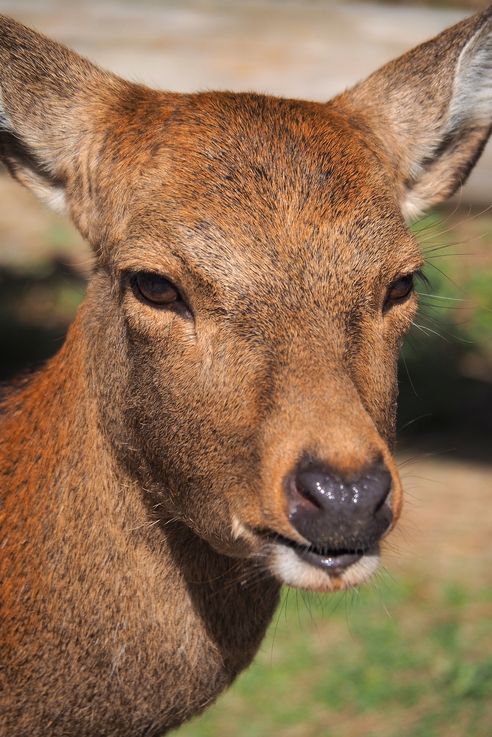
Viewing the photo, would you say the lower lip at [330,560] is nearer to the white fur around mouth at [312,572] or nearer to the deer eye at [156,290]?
the white fur around mouth at [312,572]

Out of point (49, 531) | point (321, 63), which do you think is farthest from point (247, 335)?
point (321, 63)

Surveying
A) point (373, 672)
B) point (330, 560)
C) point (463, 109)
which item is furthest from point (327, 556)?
point (373, 672)

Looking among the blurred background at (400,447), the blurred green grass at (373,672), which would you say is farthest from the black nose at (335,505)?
the blurred green grass at (373,672)

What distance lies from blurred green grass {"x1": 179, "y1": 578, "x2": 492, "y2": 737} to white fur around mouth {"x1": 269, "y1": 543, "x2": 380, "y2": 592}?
3244 mm

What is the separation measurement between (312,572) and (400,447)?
22.0 feet

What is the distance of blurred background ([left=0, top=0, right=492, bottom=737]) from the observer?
717 centimetres

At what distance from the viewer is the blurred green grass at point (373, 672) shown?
7.04 m

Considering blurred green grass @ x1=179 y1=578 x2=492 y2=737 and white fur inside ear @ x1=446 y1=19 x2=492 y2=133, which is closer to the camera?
white fur inside ear @ x1=446 y1=19 x2=492 y2=133

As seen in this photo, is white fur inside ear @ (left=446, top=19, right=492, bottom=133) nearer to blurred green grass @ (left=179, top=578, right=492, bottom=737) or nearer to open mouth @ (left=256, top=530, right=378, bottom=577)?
open mouth @ (left=256, top=530, right=378, bottom=577)

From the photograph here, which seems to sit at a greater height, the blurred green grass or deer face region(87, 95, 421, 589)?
deer face region(87, 95, 421, 589)

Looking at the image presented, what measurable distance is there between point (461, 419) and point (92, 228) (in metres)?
6.97

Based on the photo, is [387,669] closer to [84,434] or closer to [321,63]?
[84,434]

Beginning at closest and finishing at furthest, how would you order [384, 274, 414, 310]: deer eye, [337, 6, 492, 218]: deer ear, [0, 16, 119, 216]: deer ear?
[384, 274, 414, 310]: deer eye, [0, 16, 119, 216]: deer ear, [337, 6, 492, 218]: deer ear

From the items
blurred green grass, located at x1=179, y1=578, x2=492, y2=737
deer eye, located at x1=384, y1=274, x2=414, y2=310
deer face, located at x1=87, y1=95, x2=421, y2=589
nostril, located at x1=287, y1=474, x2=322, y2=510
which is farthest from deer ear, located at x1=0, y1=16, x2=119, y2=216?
blurred green grass, located at x1=179, y1=578, x2=492, y2=737
